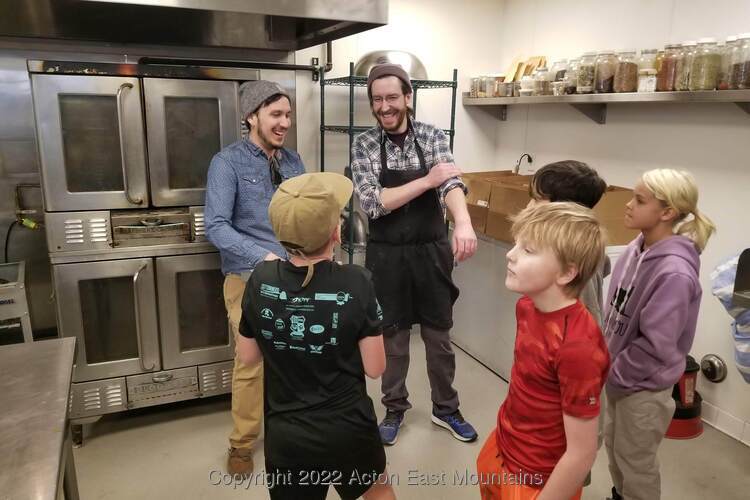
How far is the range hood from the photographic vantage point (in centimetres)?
191

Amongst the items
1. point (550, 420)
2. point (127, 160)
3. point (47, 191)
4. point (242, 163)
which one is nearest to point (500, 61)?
point (242, 163)

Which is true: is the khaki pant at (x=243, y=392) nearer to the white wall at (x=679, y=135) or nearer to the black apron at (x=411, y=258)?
the black apron at (x=411, y=258)

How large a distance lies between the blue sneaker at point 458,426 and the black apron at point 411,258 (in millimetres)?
451

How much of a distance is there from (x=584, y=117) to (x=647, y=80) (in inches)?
27.8

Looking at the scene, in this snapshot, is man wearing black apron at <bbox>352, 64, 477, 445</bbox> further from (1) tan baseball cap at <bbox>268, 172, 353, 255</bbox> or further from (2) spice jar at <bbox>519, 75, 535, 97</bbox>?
(2) spice jar at <bbox>519, 75, 535, 97</bbox>

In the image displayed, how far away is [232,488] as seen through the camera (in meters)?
2.10

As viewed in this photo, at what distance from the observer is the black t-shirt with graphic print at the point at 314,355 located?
1.24 m

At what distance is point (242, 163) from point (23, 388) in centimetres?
113

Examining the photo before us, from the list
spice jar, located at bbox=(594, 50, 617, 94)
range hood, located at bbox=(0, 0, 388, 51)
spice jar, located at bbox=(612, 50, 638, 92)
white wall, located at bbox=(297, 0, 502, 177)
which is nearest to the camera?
range hood, located at bbox=(0, 0, 388, 51)

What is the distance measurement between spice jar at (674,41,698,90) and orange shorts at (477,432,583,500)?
179 centimetres

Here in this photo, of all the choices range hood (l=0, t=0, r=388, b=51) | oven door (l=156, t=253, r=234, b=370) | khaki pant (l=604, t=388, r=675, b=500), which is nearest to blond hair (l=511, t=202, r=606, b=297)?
khaki pant (l=604, t=388, r=675, b=500)

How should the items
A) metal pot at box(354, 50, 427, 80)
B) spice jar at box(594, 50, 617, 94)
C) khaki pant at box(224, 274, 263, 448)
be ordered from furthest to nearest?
metal pot at box(354, 50, 427, 80) → spice jar at box(594, 50, 617, 94) → khaki pant at box(224, 274, 263, 448)

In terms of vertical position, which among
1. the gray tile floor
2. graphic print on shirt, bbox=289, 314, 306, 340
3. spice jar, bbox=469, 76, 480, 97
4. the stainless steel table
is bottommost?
the gray tile floor

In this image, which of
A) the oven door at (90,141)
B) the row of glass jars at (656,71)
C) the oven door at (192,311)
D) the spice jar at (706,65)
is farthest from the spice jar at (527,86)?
the oven door at (90,141)
